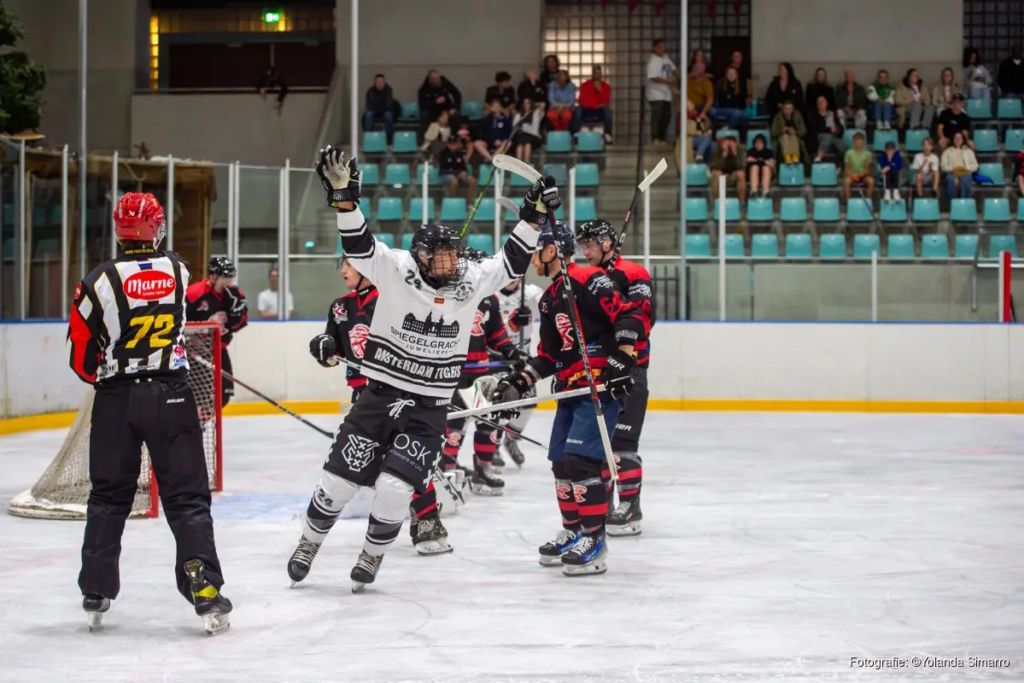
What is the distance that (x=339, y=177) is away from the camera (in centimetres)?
453

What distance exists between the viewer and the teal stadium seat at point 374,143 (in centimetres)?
1539

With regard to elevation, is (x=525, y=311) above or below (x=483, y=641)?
above

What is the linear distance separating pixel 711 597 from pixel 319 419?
7.21 metres

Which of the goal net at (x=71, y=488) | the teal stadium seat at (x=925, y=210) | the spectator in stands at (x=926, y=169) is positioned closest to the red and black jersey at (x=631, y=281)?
the goal net at (x=71, y=488)

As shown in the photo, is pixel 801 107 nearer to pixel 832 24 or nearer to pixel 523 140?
pixel 832 24

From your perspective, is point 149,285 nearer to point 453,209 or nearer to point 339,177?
point 339,177

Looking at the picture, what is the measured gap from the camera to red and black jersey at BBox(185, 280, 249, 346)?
8688 mm

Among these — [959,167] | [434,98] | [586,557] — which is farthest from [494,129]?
[586,557]

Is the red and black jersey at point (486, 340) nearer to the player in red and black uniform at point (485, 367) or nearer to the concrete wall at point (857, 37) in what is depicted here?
the player in red and black uniform at point (485, 367)

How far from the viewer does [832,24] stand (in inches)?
674

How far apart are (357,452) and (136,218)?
45.6 inches

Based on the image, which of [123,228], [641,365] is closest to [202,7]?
[641,365]

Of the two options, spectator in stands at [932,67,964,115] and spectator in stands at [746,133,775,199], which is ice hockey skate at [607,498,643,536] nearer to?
spectator in stands at [746,133,775,199]

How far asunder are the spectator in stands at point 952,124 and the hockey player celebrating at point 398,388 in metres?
11.0
